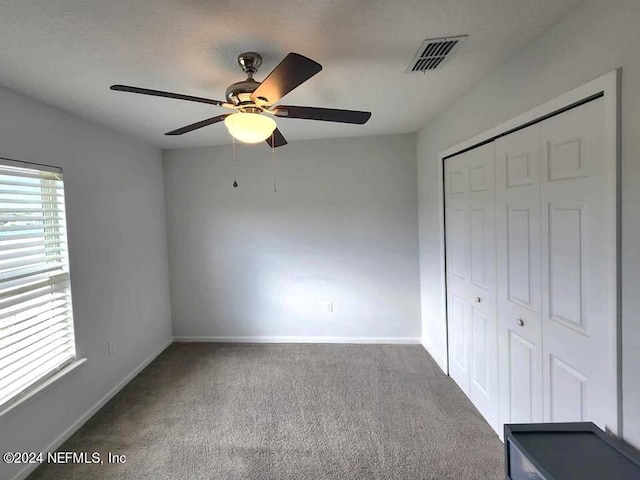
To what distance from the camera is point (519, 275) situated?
5.75 ft

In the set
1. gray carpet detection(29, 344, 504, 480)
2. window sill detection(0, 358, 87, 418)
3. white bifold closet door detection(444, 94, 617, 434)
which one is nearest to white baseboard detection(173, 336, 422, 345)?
gray carpet detection(29, 344, 504, 480)

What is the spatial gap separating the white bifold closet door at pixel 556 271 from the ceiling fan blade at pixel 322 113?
910 mm

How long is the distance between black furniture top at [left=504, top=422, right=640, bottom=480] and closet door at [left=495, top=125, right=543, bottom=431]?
477 millimetres

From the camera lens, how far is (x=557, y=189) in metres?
1.45

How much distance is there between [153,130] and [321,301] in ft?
7.98

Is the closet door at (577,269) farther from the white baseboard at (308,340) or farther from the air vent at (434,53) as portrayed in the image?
the white baseboard at (308,340)

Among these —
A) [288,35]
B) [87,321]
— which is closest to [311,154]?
[288,35]

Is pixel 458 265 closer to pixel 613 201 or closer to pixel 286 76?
pixel 613 201

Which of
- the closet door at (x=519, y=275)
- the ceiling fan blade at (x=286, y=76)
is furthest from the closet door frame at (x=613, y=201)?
→ the ceiling fan blade at (x=286, y=76)

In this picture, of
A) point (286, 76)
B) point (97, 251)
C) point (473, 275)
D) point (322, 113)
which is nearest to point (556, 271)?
point (473, 275)

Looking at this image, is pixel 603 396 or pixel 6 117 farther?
pixel 6 117

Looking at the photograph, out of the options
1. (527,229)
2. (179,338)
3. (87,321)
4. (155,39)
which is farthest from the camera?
(179,338)

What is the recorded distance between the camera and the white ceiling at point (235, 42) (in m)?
1.24

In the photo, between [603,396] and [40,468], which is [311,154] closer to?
[603,396]
